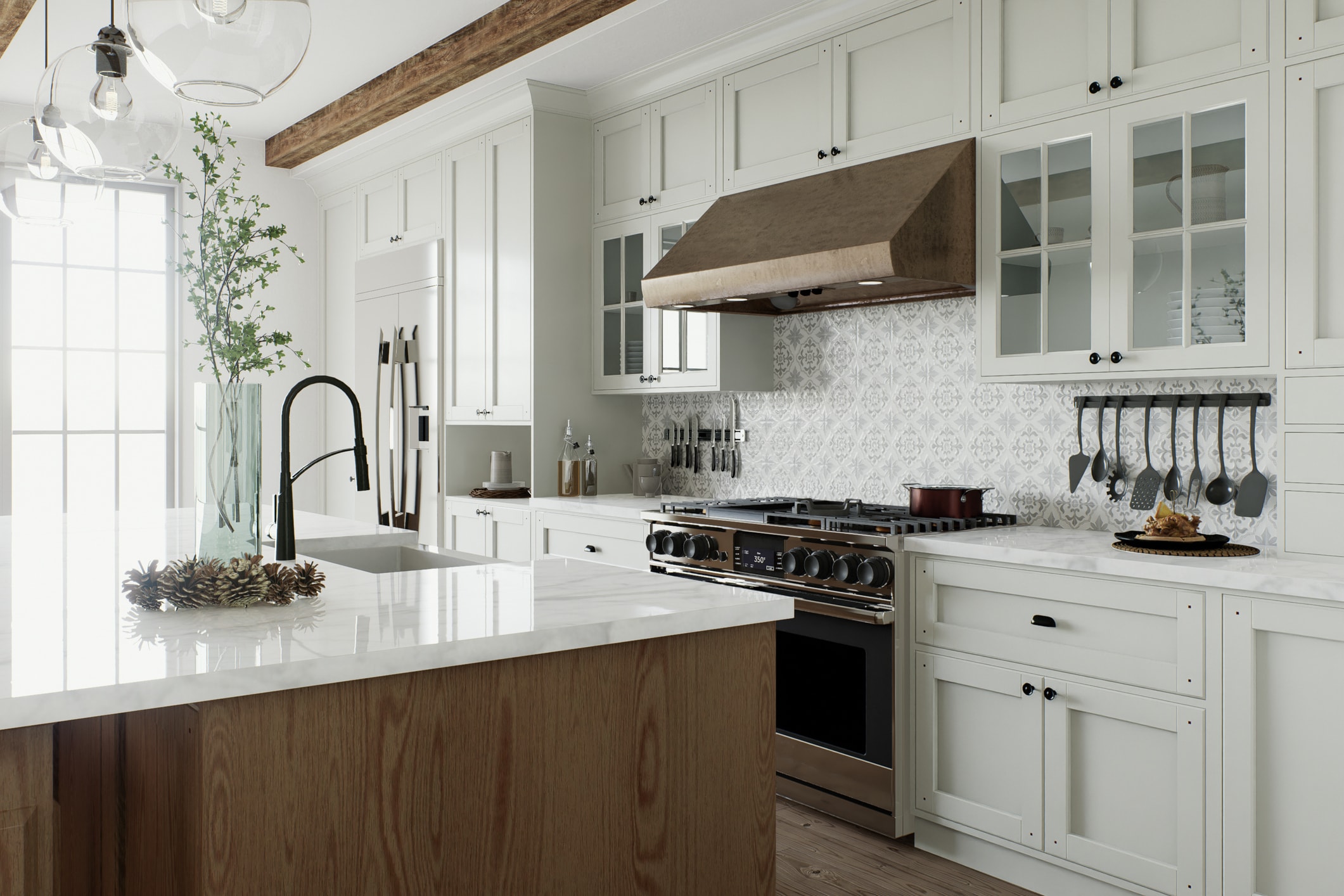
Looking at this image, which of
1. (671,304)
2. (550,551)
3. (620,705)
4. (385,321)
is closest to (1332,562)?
(620,705)

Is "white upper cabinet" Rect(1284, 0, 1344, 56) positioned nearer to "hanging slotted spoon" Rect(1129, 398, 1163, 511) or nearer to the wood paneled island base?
"hanging slotted spoon" Rect(1129, 398, 1163, 511)

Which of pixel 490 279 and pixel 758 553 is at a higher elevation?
pixel 490 279

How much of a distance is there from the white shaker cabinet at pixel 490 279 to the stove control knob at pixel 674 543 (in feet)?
3.88

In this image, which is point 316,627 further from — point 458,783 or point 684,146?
point 684,146

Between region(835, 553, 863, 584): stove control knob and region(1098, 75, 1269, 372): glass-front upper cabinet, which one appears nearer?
region(1098, 75, 1269, 372): glass-front upper cabinet

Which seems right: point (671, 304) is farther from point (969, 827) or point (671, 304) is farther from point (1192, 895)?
point (1192, 895)

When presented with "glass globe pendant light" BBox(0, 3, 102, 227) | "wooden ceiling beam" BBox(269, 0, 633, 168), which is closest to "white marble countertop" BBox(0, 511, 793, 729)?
"glass globe pendant light" BBox(0, 3, 102, 227)

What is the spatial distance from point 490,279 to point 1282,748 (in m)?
3.62

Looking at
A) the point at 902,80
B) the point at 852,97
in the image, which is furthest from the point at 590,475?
the point at 902,80

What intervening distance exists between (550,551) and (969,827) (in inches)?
83.4

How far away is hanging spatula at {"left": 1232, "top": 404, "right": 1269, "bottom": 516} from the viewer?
281cm

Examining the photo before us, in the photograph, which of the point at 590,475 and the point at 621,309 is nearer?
the point at 621,309

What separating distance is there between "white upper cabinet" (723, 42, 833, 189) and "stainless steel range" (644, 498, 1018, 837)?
48.5 inches

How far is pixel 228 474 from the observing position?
1.87 m
